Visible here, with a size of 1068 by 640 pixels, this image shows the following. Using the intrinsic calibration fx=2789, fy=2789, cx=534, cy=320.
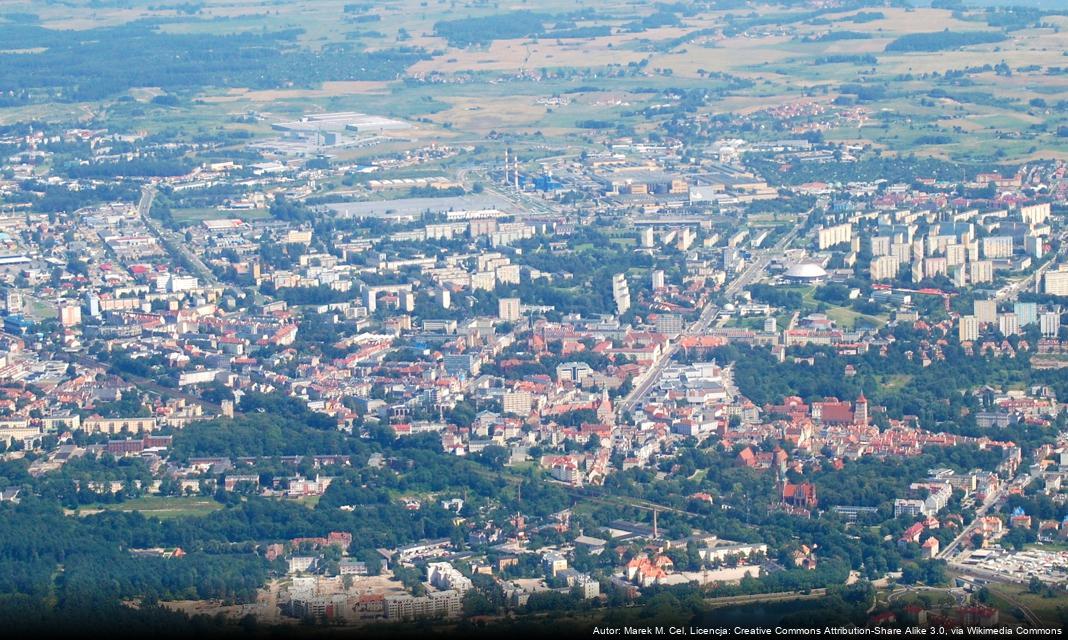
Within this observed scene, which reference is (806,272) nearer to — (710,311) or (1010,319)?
(710,311)

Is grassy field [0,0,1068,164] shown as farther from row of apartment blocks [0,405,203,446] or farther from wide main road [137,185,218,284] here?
row of apartment blocks [0,405,203,446]

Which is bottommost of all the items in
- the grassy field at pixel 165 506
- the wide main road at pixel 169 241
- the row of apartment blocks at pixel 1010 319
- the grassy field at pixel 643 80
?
the grassy field at pixel 643 80

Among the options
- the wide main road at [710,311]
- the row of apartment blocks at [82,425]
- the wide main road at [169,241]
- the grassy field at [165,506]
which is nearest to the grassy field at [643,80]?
the wide main road at [169,241]

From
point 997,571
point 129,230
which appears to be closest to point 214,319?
point 129,230

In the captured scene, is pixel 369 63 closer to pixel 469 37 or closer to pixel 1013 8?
pixel 469 37

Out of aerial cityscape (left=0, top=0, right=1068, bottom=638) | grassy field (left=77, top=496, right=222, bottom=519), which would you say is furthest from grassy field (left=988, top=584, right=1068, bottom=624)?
grassy field (left=77, top=496, right=222, bottom=519)

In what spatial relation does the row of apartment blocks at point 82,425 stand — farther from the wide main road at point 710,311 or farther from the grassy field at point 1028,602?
the grassy field at point 1028,602
